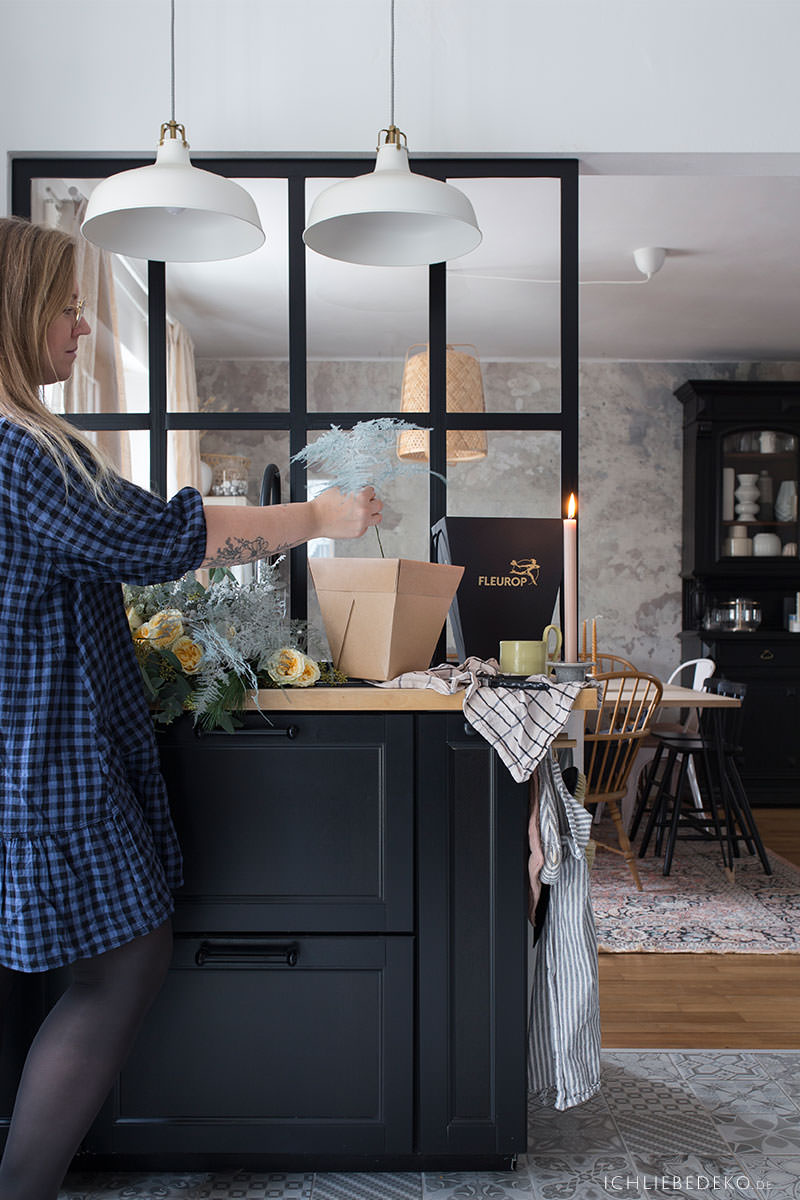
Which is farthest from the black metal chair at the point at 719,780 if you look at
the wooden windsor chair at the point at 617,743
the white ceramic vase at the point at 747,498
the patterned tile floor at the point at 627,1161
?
the patterned tile floor at the point at 627,1161

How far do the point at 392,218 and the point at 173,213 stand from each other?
432 millimetres

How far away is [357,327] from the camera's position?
2.34m

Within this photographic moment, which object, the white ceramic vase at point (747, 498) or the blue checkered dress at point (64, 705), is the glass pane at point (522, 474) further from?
the white ceramic vase at point (747, 498)

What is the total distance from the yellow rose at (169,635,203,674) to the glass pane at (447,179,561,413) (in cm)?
98

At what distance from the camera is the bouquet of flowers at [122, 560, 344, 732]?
173cm

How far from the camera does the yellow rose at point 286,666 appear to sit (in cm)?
178

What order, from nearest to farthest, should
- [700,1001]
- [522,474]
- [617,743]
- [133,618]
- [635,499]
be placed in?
[133,618]
[522,474]
[700,1001]
[617,743]
[635,499]

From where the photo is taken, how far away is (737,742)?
452 cm

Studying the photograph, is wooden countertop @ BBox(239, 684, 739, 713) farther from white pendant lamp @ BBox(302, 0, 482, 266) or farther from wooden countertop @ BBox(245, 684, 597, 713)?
white pendant lamp @ BBox(302, 0, 482, 266)

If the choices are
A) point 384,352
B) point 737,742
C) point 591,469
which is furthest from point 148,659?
point 591,469

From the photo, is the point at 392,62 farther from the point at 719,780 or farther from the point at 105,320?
the point at 719,780

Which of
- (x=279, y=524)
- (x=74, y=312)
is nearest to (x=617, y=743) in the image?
(x=279, y=524)

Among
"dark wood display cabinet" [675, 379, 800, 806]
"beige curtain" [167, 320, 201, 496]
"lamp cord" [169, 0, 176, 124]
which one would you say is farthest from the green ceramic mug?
"dark wood display cabinet" [675, 379, 800, 806]

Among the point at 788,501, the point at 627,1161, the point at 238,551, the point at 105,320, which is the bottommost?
the point at 627,1161
